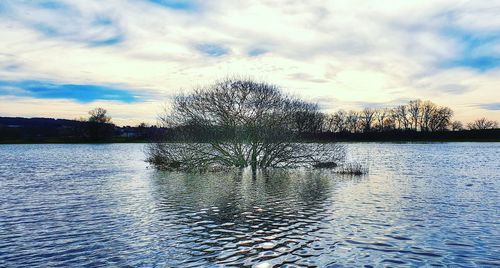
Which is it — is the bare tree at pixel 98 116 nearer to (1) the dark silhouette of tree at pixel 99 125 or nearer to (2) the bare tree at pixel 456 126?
(1) the dark silhouette of tree at pixel 99 125

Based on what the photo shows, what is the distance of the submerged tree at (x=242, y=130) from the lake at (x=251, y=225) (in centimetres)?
1269

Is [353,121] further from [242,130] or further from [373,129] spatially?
[242,130]

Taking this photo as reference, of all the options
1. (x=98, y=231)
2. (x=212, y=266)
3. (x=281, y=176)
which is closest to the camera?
(x=212, y=266)

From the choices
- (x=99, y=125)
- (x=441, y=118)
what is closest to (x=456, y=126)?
(x=441, y=118)

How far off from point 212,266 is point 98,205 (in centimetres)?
1317

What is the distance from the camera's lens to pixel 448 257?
488 inches

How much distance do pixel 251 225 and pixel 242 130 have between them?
26.0 metres

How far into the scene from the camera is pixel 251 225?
674 inches

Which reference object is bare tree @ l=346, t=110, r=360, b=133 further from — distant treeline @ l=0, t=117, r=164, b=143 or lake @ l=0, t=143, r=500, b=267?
lake @ l=0, t=143, r=500, b=267

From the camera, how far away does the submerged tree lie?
4288 centimetres

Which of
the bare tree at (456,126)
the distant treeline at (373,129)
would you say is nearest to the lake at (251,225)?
the distant treeline at (373,129)

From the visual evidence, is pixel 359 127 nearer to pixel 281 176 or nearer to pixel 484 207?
pixel 281 176

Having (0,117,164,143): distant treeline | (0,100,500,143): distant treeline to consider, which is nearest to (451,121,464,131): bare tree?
(0,100,500,143): distant treeline

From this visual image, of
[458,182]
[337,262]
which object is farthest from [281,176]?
[337,262]
